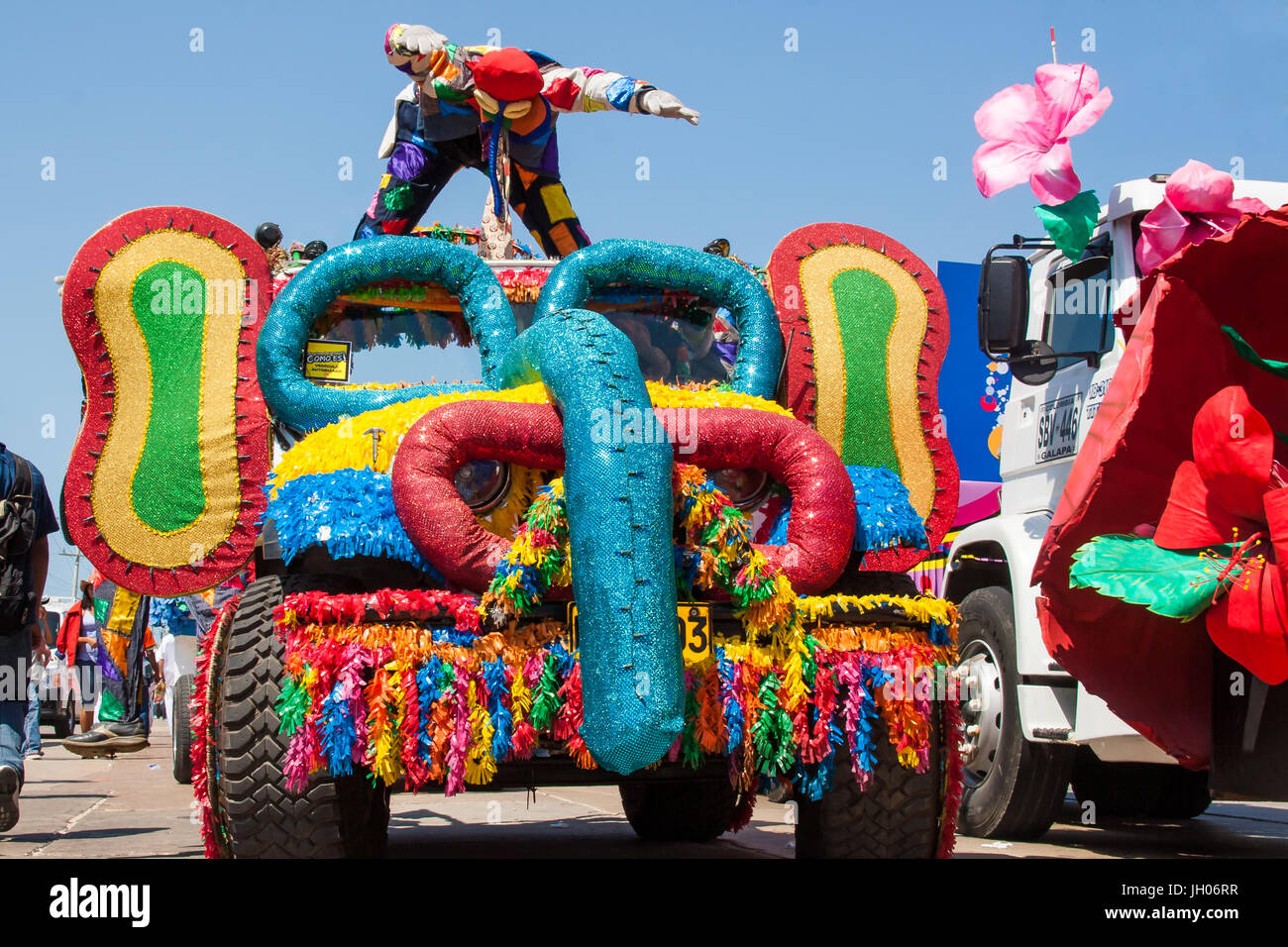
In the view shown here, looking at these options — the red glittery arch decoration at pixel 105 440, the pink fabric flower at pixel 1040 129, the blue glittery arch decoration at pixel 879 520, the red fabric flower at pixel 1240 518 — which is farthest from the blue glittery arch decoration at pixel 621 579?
the pink fabric flower at pixel 1040 129

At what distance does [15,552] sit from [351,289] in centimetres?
216

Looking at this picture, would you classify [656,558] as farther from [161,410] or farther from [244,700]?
[161,410]

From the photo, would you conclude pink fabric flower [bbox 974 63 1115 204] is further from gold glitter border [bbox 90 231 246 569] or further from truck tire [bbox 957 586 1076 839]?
gold glitter border [bbox 90 231 246 569]

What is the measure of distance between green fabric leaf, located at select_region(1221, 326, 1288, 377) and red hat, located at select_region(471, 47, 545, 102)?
10.1 ft

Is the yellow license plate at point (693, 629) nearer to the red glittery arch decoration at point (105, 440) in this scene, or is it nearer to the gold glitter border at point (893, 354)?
the gold glitter border at point (893, 354)

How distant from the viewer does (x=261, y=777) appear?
3.36 m

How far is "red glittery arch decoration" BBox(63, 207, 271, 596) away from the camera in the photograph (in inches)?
180

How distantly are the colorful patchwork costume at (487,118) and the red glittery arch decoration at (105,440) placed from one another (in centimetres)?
126

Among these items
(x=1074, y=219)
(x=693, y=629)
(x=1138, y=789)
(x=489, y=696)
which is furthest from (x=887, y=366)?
(x=1138, y=789)

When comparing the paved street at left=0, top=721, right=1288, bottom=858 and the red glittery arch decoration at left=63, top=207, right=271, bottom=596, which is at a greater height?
the red glittery arch decoration at left=63, top=207, right=271, bottom=596

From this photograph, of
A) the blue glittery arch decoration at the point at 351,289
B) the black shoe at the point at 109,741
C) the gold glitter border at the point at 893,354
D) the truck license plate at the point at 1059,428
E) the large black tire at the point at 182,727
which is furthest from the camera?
the black shoe at the point at 109,741

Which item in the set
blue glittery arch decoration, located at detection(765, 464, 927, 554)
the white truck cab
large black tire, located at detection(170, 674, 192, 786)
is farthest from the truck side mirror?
large black tire, located at detection(170, 674, 192, 786)

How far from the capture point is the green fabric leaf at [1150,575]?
347 centimetres

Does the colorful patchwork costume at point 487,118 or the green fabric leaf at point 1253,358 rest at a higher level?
the colorful patchwork costume at point 487,118
